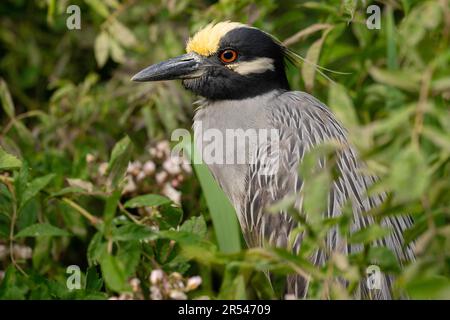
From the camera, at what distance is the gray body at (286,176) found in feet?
7.65

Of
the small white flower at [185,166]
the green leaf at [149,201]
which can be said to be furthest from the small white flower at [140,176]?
the green leaf at [149,201]

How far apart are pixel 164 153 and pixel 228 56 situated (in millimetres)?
426

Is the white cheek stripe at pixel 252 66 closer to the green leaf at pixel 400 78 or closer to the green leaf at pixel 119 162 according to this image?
the green leaf at pixel 119 162

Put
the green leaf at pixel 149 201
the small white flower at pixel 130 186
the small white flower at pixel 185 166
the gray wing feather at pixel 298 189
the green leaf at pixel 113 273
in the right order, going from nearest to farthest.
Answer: the green leaf at pixel 113 273
the green leaf at pixel 149 201
the gray wing feather at pixel 298 189
the small white flower at pixel 130 186
the small white flower at pixel 185 166

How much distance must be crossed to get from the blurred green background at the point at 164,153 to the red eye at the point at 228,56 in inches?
8.2

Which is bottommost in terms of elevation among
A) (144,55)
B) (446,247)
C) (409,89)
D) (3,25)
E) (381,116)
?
(446,247)

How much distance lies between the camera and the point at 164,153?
8.89 feet

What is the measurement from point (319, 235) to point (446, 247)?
235 mm

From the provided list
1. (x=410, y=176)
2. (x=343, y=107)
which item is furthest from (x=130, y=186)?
(x=410, y=176)

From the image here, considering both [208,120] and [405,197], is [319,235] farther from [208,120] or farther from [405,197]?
[208,120]

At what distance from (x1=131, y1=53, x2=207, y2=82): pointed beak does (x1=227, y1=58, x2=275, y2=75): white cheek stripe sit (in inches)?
4.5

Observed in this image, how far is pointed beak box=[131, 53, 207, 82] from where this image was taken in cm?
263

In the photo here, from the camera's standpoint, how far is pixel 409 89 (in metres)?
1.25

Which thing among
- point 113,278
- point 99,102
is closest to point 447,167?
point 113,278
